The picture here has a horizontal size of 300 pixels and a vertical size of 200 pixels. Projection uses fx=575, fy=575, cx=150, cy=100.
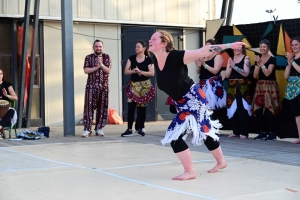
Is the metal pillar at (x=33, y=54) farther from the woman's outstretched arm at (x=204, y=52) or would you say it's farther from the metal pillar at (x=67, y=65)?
the woman's outstretched arm at (x=204, y=52)

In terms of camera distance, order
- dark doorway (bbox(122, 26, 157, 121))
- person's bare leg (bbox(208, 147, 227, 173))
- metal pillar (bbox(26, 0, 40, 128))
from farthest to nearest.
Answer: dark doorway (bbox(122, 26, 157, 121)) → metal pillar (bbox(26, 0, 40, 128)) → person's bare leg (bbox(208, 147, 227, 173))

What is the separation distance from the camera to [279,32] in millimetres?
10086

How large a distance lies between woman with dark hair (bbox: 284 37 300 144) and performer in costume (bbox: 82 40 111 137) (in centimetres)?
333

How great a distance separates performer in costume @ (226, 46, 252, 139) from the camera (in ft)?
32.9

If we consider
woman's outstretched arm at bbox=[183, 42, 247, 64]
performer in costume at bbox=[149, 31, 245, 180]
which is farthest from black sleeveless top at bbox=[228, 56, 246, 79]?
woman's outstretched arm at bbox=[183, 42, 247, 64]

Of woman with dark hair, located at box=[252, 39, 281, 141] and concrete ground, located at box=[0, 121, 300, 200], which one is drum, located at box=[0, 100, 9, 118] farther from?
woman with dark hair, located at box=[252, 39, 281, 141]

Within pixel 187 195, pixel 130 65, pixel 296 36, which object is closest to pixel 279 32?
pixel 296 36

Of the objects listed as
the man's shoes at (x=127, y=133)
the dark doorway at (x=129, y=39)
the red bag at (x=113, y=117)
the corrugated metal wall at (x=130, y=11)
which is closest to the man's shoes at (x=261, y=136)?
the man's shoes at (x=127, y=133)

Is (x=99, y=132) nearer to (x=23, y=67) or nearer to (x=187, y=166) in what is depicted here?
(x=23, y=67)

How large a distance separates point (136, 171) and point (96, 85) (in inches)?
168

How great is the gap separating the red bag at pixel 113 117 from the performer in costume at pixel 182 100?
815 centimetres

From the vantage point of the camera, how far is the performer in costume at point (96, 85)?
1063 cm

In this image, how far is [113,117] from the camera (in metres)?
14.3

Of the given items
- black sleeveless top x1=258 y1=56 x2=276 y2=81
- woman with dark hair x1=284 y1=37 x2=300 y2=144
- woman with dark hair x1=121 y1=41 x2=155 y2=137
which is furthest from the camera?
woman with dark hair x1=121 y1=41 x2=155 y2=137
